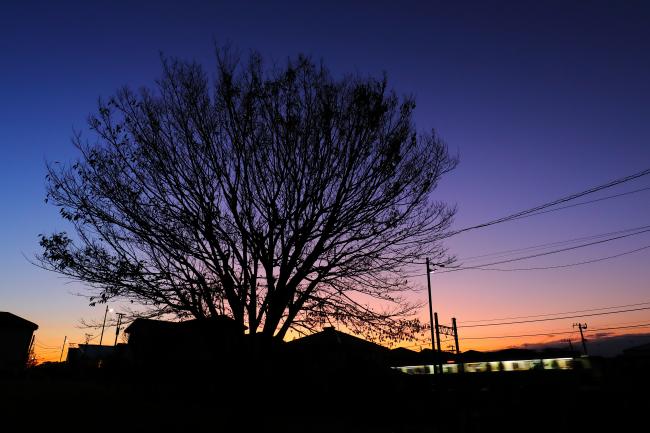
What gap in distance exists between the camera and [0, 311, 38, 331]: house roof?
31.4 m

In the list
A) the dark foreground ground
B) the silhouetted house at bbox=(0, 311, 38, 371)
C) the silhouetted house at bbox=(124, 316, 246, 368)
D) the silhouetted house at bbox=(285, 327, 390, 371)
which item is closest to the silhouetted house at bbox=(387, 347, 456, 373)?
the silhouetted house at bbox=(285, 327, 390, 371)

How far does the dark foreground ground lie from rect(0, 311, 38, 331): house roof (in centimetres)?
1216

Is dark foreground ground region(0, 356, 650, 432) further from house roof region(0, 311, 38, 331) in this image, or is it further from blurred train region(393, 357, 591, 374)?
house roof region(0, 311, 38, 331)

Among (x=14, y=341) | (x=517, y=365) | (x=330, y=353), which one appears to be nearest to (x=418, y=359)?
(x=517, y=365)

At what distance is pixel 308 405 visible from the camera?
2025cm

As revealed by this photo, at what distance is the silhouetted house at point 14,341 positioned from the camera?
102 ft

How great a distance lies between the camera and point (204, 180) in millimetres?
9148

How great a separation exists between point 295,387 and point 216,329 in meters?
13.2

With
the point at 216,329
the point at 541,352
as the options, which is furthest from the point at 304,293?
the point at 541,352

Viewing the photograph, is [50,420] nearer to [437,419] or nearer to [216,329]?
[216,329]

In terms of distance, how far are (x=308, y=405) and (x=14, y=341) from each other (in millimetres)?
27800

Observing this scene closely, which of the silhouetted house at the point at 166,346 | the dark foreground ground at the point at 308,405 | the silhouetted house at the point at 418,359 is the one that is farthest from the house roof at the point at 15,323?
the silhouetted house at the point at 418,359

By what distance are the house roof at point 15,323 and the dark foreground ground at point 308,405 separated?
479 inches

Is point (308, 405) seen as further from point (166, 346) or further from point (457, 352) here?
point (457, 352)
